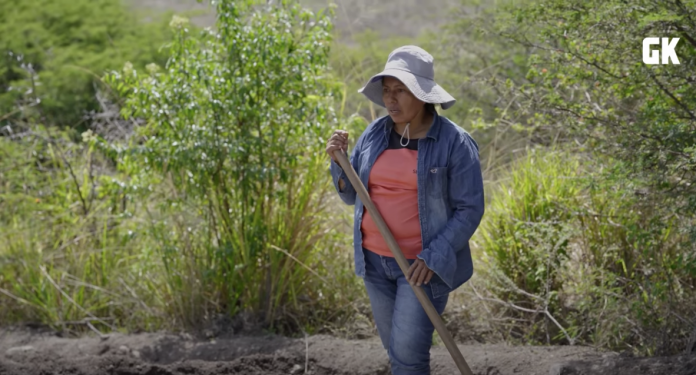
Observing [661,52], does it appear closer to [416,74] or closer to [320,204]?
[416,74]

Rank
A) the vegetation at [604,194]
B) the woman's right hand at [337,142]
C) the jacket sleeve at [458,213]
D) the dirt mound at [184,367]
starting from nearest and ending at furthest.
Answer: the jacket sleeve at [458,213] < the woman's right hand at [337,142] < the vegetation at [604,194] < the dirt mound at [184,367]

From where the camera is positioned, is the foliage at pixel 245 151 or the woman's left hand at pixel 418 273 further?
the foliage at pixel 245 151

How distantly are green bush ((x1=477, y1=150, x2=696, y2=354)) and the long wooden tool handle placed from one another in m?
1.31

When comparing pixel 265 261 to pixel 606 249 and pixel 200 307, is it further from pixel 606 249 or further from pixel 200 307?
pixel 606 249

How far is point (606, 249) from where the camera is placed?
5402 millimetres

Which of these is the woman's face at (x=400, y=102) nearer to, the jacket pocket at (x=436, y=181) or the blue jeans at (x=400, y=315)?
the jacket pocket at (x=436, y=181)

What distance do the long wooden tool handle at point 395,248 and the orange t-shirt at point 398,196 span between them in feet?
0.23

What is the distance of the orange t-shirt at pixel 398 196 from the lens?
3738mm

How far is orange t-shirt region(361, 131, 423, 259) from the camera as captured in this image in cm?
374

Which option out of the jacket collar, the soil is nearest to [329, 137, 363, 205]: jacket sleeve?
the jacket collar

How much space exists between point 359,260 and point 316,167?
2142 mm

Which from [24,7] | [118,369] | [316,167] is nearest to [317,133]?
[316,167]

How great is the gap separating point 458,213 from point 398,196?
28 cm

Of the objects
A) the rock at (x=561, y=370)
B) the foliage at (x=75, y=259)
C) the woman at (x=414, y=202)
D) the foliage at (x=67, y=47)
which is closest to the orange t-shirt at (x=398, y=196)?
the woman at (x=414, y=202)
